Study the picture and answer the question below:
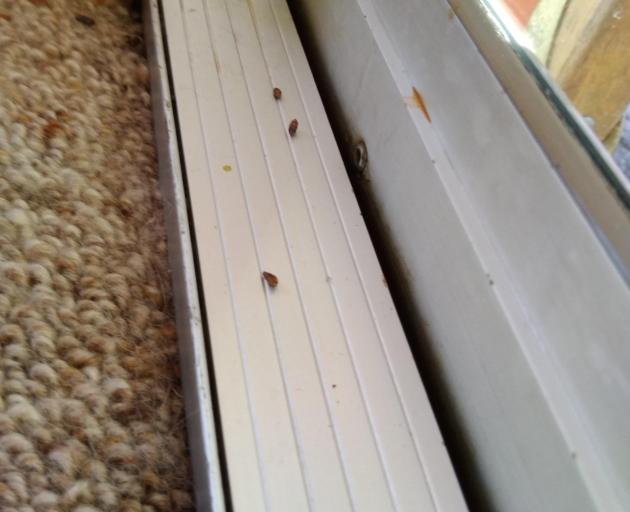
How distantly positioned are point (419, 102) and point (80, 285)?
0.41 m

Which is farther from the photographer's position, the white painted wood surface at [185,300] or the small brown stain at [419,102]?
the small brown stain at [419,102]

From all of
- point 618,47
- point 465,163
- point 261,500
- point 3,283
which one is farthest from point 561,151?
point 3,283

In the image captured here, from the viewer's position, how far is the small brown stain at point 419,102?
23.0 inches

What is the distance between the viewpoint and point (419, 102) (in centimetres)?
59

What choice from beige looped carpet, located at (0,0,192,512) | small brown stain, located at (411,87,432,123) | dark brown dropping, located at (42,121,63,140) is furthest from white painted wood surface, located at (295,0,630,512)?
dark brown dropping, located at (42,121,63,140)

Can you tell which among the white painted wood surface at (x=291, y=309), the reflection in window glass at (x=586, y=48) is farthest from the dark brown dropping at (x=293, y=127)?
the reflection in window glass at (x=586, y=48)

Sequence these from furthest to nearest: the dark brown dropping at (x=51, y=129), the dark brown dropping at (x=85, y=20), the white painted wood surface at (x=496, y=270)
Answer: the dark brown dropping at (x=85, y=20) → the dark brown dropping at (x=51, y=129) → the white painted wood surface at (x=496, y=270)

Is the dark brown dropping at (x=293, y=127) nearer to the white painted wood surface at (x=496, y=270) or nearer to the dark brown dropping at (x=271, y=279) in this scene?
the white painted wood surface at (x=496, y=270)

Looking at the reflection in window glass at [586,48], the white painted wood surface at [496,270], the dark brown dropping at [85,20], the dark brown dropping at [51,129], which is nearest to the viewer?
the white painted wood surface at [496,270]

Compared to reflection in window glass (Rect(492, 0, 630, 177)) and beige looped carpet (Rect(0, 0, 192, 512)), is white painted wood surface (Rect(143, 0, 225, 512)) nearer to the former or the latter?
beige looped carpet (Rect(0, 0, 192, 512))

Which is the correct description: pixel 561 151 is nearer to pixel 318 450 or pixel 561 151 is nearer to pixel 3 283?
pixel 318 450

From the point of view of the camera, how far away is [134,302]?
1.85 feet

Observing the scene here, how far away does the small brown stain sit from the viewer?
23.0 inches

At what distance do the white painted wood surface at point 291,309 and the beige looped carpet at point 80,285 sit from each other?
0.07 metres
